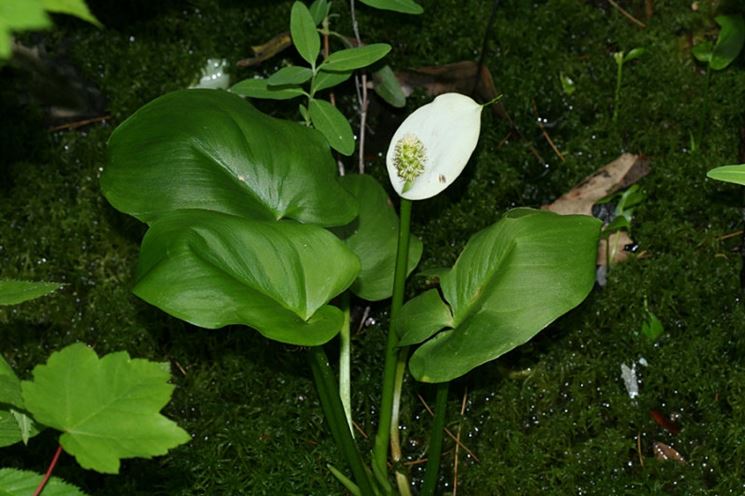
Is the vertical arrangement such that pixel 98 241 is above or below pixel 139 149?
below

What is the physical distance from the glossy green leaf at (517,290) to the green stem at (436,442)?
0.11 metres

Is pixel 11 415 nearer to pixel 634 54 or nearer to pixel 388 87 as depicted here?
pixel 388 87

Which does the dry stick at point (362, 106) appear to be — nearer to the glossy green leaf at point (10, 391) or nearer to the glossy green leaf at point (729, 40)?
the glossy green leaf at point (729, 40)

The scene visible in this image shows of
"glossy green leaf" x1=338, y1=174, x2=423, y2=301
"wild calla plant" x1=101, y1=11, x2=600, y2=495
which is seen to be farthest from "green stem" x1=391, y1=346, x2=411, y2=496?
"glossy green leaf" x1=338, y1=174, x2=423, y2=301

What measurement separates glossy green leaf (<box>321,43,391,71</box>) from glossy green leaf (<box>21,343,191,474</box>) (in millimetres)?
930

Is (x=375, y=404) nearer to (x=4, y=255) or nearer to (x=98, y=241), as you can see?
(x=98, y=241)

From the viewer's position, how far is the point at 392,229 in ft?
6.51

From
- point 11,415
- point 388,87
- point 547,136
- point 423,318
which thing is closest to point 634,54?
point 547,136

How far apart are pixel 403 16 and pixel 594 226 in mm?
931

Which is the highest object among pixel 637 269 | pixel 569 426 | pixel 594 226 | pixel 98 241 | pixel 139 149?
pixel 139 149

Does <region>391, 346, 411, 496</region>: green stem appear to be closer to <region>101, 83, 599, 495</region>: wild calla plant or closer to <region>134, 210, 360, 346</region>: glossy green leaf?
<region>101, 83, 599, 495</region>: wild calla plant

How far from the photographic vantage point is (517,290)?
169 centimetres

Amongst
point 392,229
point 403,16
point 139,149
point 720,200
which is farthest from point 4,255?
point 720,200

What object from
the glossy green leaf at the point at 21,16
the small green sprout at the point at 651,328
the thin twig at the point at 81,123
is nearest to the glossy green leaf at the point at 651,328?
the small green sprout at the point at 651,328
